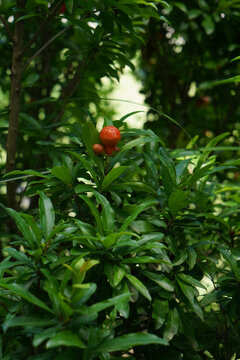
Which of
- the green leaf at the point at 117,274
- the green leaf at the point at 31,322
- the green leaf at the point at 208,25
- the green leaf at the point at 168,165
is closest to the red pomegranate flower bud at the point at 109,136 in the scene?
the green leaf at the point at 168,165

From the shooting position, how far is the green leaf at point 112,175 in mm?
766

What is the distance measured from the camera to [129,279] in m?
0.69

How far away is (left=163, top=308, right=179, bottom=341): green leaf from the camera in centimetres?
79

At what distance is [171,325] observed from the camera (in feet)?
2.65

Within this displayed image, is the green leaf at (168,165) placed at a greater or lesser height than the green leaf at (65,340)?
greater

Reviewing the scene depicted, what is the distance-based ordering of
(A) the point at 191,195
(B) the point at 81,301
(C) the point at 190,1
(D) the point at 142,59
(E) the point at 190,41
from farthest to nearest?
(D) the point at 142,59
(E) the point at 190,41
(C) the point at 190,1
(A) the point at 191,195
(B) the point at 81,301

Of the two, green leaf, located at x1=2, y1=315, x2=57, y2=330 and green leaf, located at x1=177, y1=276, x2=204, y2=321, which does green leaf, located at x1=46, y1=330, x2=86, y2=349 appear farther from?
green leaf, located at x1=177, y1=276, x2=204, y2=321

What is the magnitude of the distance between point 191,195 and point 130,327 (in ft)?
1.14

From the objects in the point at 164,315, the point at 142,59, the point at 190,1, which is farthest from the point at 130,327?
the point at 142,59

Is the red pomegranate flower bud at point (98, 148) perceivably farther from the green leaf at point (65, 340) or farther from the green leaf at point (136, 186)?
the green leaf at point (65, 340)

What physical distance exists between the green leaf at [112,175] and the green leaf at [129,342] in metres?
0.30

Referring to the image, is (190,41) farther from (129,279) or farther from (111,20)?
(129,279)

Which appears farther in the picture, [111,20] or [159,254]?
[111,20]

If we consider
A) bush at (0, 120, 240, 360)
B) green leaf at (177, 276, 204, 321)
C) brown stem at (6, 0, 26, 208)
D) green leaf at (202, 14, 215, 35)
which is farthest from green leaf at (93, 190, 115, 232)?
green leaf at (202, 14, 215, 35)
